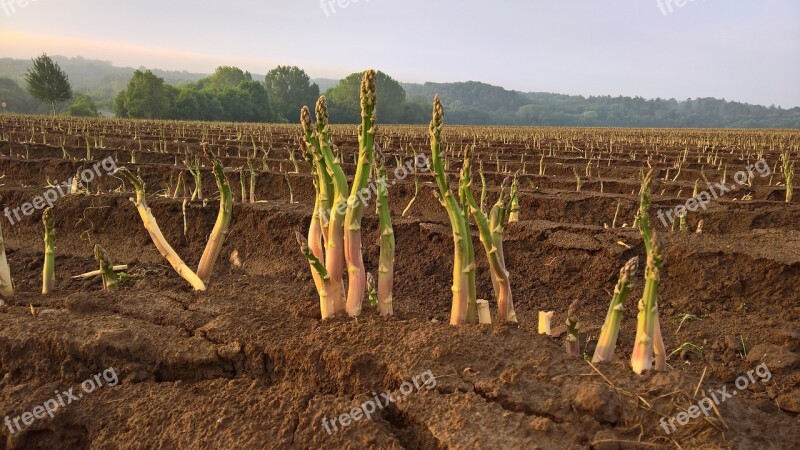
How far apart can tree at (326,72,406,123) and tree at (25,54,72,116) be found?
106ft

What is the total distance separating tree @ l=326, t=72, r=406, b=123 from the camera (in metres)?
76.4

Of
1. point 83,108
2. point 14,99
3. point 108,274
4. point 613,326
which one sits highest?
point 14,99

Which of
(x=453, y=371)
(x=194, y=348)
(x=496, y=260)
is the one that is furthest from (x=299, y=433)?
(x=496, y=260)

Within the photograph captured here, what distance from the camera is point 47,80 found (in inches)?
1913

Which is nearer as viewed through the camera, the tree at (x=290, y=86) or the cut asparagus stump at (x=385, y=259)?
the cut asparagus stump at (x=385, y=259)

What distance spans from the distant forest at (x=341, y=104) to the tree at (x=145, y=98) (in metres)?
0.09

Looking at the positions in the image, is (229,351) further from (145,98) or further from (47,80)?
(145,98)

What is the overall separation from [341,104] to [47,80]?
122 ft

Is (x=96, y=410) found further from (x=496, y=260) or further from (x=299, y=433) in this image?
(x=496, y=260)

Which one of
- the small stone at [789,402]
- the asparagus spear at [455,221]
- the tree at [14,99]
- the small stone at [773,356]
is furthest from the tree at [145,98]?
the small stone at [789,402]

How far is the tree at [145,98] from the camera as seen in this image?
184 feet

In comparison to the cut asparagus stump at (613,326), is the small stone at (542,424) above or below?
below

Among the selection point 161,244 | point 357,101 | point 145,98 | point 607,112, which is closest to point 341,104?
point 357,101

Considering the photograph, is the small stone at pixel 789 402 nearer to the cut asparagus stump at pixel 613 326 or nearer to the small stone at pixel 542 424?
the cut asparagus stump at pixel 613 326
